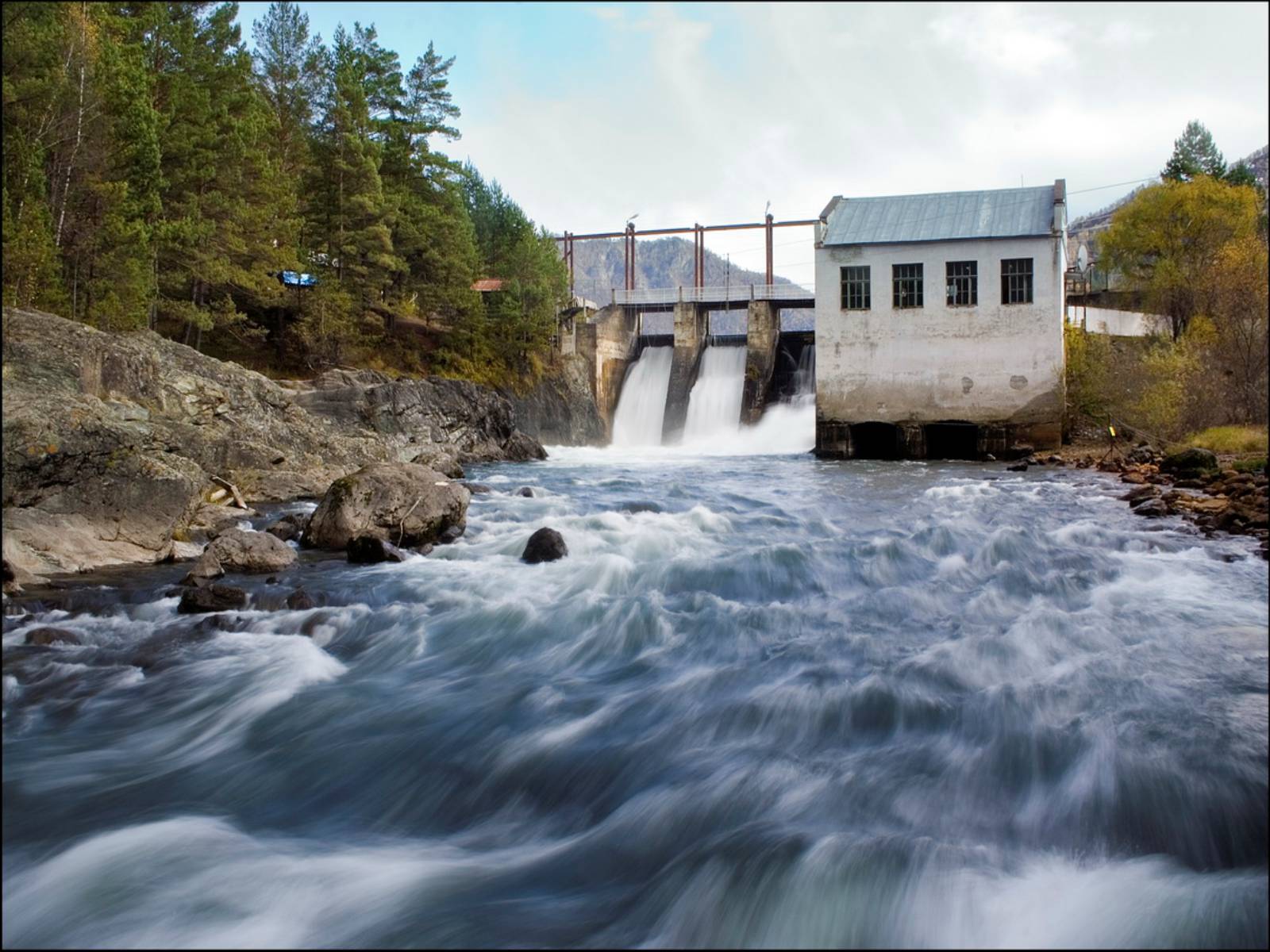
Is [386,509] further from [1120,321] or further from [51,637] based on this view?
[1120,321]

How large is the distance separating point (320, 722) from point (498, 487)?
43.6 ft

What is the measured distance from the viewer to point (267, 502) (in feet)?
53.0

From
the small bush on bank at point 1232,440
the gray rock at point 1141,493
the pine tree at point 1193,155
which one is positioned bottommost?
the gray rock at point 1141,493

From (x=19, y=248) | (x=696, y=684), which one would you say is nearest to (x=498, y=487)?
(x=19, y=248)

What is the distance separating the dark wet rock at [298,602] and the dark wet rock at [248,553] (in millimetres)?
1566

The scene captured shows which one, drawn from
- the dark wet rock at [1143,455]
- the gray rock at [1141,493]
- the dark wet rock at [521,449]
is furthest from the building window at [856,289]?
the gray rock at [1141,493]

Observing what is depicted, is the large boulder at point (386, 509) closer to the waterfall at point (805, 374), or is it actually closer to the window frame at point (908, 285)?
the window frame at point (908, 285)

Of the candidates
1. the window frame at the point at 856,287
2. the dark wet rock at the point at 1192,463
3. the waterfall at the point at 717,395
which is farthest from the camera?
the waterfall at the point at 717,395

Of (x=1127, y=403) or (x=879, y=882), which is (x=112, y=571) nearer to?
(x=879, y=882)

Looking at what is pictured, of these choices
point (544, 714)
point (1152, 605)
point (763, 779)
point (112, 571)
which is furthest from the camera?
point (112, 571)

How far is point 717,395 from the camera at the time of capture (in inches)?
1560

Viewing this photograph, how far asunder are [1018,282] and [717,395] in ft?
47.6

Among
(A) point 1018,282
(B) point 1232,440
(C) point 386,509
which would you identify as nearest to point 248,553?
(C) point 386,509

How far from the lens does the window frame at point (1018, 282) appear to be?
90.1 ft
